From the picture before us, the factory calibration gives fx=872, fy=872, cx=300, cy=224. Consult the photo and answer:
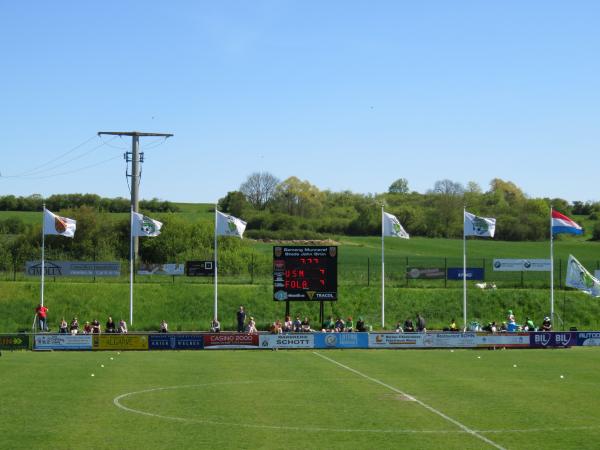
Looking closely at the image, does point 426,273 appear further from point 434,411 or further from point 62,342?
point 434,411

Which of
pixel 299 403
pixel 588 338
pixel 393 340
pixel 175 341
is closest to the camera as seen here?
pixel 299 403

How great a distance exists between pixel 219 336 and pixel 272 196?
295 feet

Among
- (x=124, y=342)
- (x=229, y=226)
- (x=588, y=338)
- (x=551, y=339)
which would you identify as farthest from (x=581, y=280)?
(x=124, y=342)

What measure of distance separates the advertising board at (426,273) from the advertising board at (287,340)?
2438 centimetres

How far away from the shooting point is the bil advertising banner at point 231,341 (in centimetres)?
4275

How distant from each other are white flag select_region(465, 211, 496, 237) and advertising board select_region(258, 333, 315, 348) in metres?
12.5

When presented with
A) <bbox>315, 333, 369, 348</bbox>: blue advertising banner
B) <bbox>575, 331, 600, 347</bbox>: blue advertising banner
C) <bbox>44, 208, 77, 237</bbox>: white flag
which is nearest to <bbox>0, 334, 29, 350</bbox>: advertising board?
<bbox>44, 208, 77, 237</bbox>: white flag

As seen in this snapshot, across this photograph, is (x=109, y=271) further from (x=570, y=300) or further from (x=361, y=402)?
(x=361, y=402)

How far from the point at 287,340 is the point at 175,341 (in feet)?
18.0

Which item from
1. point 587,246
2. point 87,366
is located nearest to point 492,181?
point 587,246

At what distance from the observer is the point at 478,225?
50.2 m

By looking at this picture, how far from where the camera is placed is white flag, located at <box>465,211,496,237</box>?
50.0 meters

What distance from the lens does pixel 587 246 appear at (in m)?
105

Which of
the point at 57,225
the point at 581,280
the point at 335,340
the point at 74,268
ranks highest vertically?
the point at 57,225
